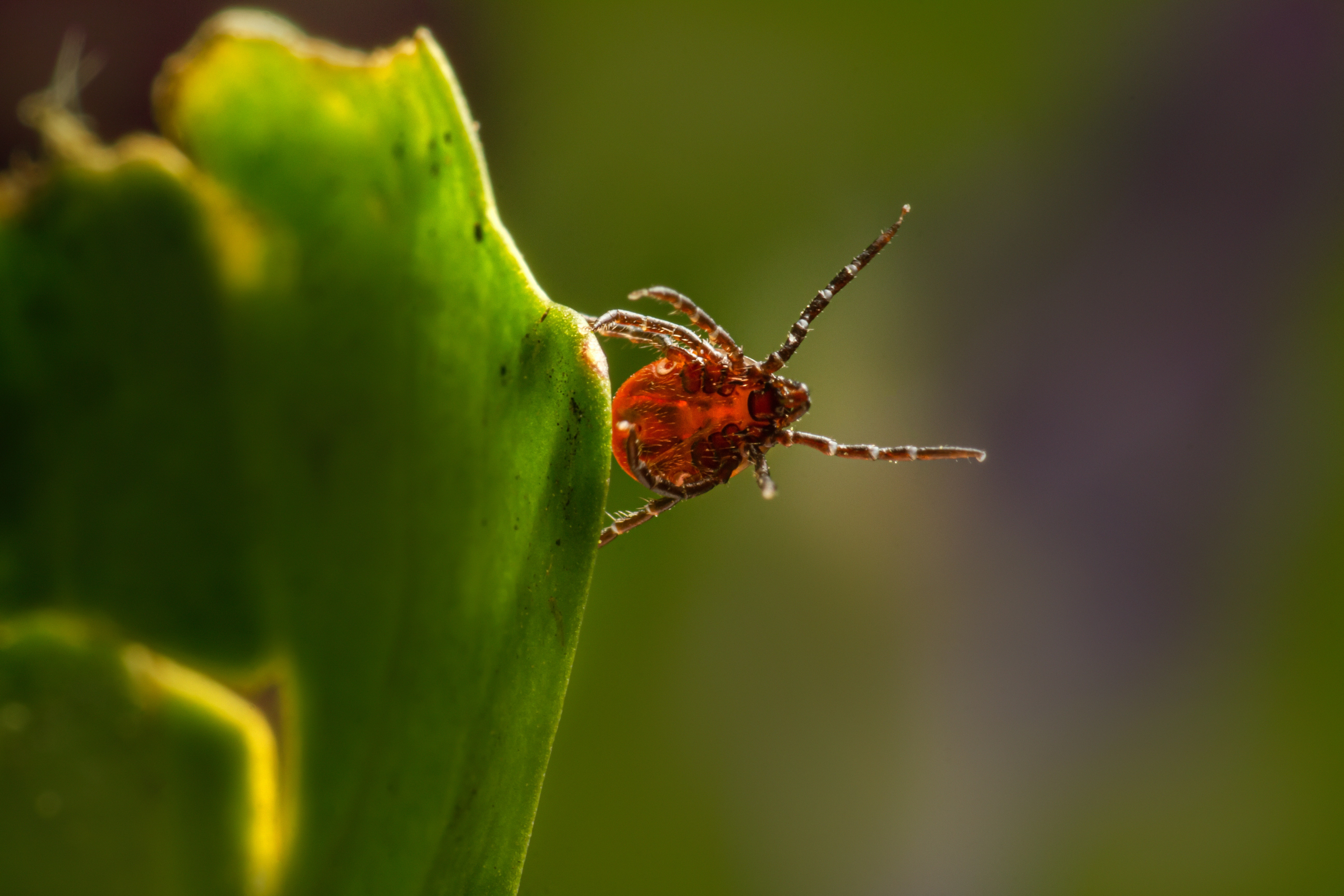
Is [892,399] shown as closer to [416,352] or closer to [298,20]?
[298,20]

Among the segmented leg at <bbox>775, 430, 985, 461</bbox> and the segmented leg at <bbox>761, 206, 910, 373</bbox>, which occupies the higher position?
the segmented leg at <bbox>761, 206, 910, 373</bbox>

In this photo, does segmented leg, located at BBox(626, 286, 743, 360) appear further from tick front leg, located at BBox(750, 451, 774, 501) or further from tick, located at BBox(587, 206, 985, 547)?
Result: tick front leg, located at BBox(750, 451, 774, 501)

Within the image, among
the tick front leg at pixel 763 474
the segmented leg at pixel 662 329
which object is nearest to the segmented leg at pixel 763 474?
the tick front leg at pixel 763 474

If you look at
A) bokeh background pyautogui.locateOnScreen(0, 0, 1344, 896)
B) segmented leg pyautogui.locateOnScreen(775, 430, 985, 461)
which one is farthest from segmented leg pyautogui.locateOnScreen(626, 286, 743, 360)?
bokeh background pyautogui.locateOnScreen(0, 0, 1344, 896)

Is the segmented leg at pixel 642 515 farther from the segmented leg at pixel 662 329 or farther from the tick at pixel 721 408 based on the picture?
the segmented leg at pixel 662 329

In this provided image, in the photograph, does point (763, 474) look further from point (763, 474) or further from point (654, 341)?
point (654, 341)
